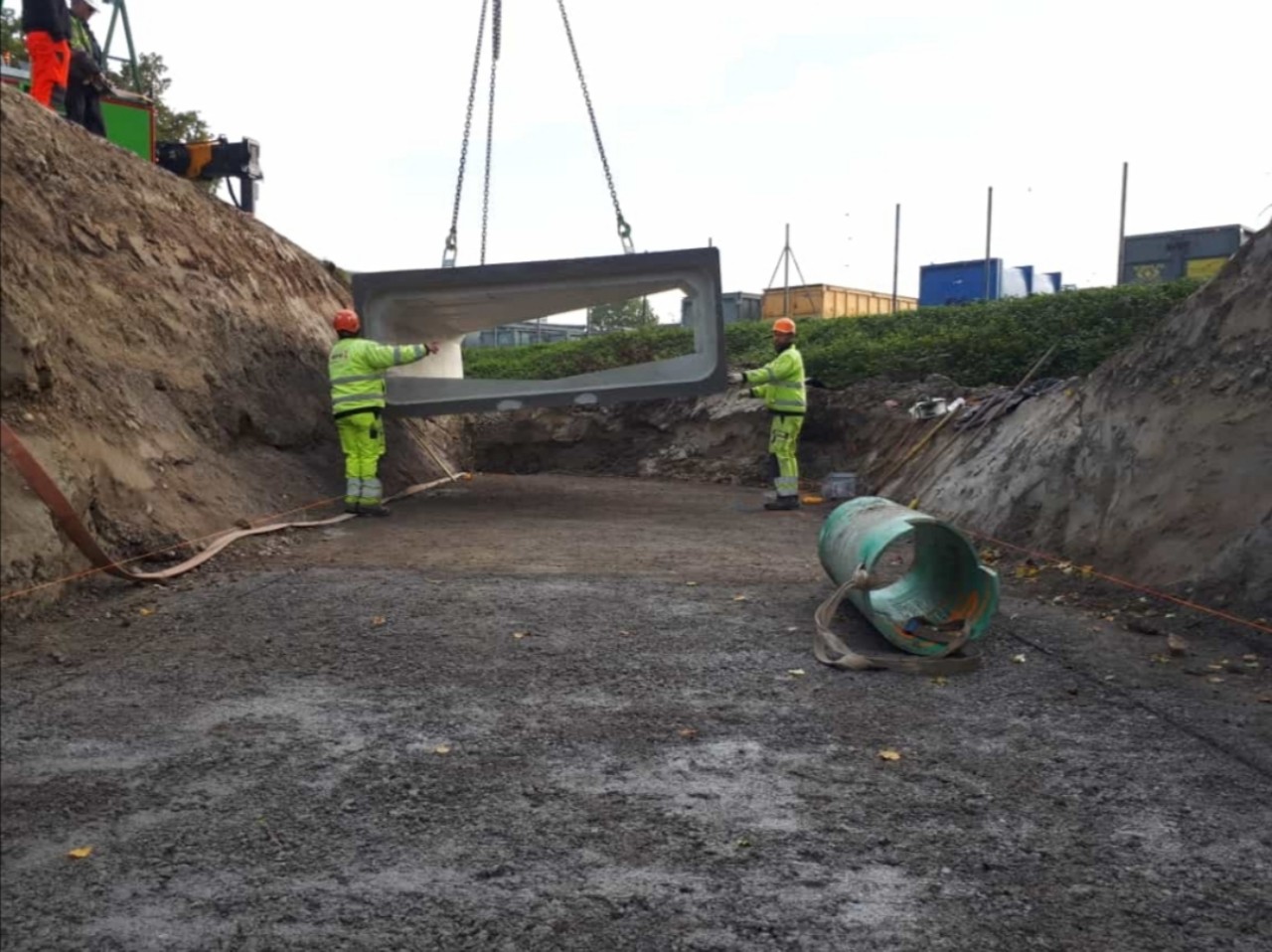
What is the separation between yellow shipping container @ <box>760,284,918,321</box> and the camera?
25672 mm

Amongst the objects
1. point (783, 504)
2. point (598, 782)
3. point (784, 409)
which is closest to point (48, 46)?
point (784, 409)

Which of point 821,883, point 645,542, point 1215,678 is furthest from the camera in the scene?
point 645,542

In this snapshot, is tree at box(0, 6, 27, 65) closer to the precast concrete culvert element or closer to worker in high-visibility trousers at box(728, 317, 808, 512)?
worker in high-visibility trousers at box(728, 317, 808, 512)

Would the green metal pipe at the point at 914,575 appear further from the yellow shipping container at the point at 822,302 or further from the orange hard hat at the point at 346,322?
the yellow shipping container at the point at 822,302

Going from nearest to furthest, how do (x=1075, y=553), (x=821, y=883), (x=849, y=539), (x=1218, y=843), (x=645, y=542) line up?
(x=821, y=883)
(x=1218, y=843)
(x=849, y=539)
(x=1075, y=553)
(x=645, y=542)

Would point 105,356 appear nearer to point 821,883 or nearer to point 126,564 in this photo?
point 126,564

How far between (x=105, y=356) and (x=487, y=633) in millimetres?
4018

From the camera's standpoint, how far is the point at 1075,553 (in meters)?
7.27

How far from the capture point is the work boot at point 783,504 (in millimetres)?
11461

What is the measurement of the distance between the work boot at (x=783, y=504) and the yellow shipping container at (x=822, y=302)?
1408 centimetres

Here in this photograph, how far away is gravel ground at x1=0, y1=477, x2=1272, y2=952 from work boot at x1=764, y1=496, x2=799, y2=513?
5.30m

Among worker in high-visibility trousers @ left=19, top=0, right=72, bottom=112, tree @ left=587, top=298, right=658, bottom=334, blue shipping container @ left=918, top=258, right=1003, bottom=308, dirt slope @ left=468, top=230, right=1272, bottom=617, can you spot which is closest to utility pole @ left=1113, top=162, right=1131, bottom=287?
blue shipping container @ left=918, top=258, right=1003, bottom=308

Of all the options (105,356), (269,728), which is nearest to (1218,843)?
(269,728)

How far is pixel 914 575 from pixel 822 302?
19797 mm
